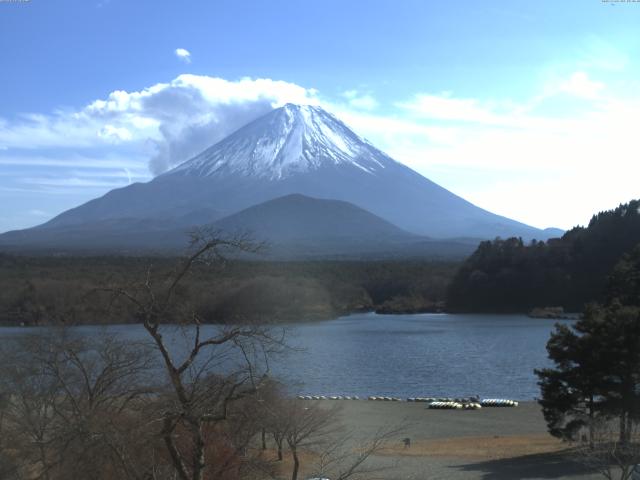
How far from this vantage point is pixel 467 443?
15422 mm

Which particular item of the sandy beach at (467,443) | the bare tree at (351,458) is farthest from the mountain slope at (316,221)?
the bare tree at (351,458)

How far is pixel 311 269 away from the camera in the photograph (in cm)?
6250

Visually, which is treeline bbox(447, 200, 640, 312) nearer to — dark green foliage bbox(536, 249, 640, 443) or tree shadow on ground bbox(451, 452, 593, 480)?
dark green foliage bbox(536, 249, 640, 443)

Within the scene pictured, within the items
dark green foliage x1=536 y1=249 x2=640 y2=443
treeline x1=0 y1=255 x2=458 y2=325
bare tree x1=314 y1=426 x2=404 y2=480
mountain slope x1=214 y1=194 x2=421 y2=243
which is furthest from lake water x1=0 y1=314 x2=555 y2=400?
mountain slope x1=214 y1=194 x2=421 y2=243

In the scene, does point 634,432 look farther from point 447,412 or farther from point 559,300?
point 559,300

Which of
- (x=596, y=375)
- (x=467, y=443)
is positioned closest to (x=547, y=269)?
(x=467, y=443)

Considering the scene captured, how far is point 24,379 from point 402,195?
137 meters

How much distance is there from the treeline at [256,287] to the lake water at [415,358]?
187cm

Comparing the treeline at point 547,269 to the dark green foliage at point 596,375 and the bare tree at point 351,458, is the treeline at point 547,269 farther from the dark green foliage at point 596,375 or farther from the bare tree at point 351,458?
the dark green foliage at point 596,375

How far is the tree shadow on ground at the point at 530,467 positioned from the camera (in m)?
11.3

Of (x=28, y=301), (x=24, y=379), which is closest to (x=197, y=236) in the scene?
(x=24, y=379)

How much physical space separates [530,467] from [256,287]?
2564cm

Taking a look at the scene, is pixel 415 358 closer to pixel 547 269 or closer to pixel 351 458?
pixel 351 458

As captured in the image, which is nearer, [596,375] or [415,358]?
[596,375]
